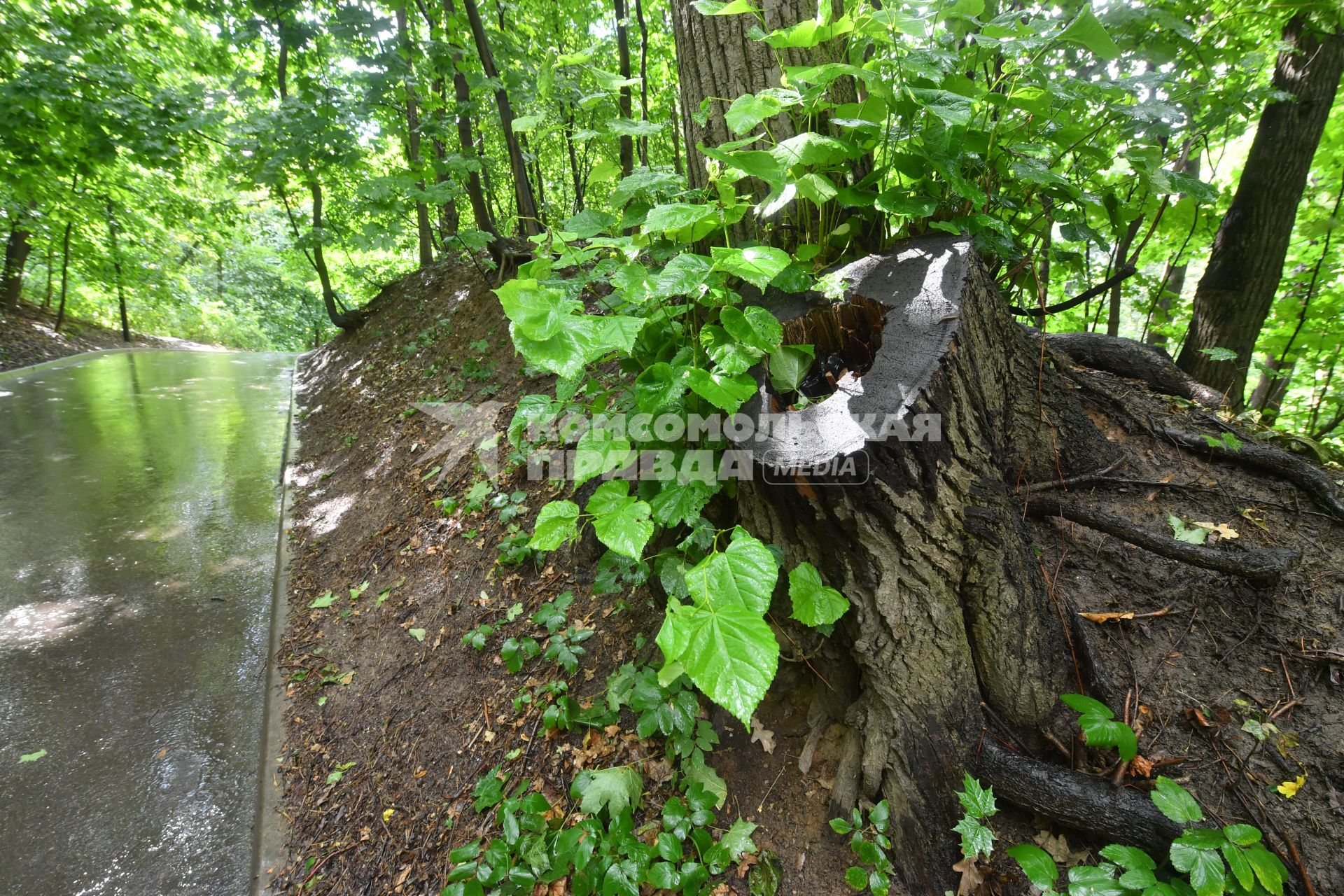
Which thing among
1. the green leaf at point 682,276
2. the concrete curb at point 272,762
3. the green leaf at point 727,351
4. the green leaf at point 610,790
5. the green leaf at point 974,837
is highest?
the green leaf at point 682,276

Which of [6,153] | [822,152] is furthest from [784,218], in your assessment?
[6,153]

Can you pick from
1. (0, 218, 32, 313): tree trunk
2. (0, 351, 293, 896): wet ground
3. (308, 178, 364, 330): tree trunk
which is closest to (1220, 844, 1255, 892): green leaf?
(0, 351, 293, 896): wet ground

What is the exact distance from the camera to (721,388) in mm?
1352

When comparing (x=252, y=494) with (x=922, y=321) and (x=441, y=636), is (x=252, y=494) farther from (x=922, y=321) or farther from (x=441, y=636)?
(x=922, y=321)

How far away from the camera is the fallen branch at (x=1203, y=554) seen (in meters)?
1.54

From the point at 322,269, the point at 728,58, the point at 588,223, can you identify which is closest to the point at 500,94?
the point at 728,58

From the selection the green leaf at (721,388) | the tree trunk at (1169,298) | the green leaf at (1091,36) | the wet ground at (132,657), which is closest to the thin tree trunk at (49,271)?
the wet ground at (132,657)

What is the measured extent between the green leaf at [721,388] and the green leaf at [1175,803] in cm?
131

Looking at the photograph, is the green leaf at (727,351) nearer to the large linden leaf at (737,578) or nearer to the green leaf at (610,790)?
the large linden leaf at (737,578)

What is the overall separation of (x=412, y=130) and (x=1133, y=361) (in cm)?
625

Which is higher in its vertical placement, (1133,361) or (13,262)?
(13,262)

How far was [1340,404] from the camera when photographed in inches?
134

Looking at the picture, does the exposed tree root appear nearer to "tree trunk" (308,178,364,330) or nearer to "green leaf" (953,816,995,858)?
"green leaf" (953,816,995,858)

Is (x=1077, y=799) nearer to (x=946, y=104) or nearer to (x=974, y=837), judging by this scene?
(x=974, y=837)
